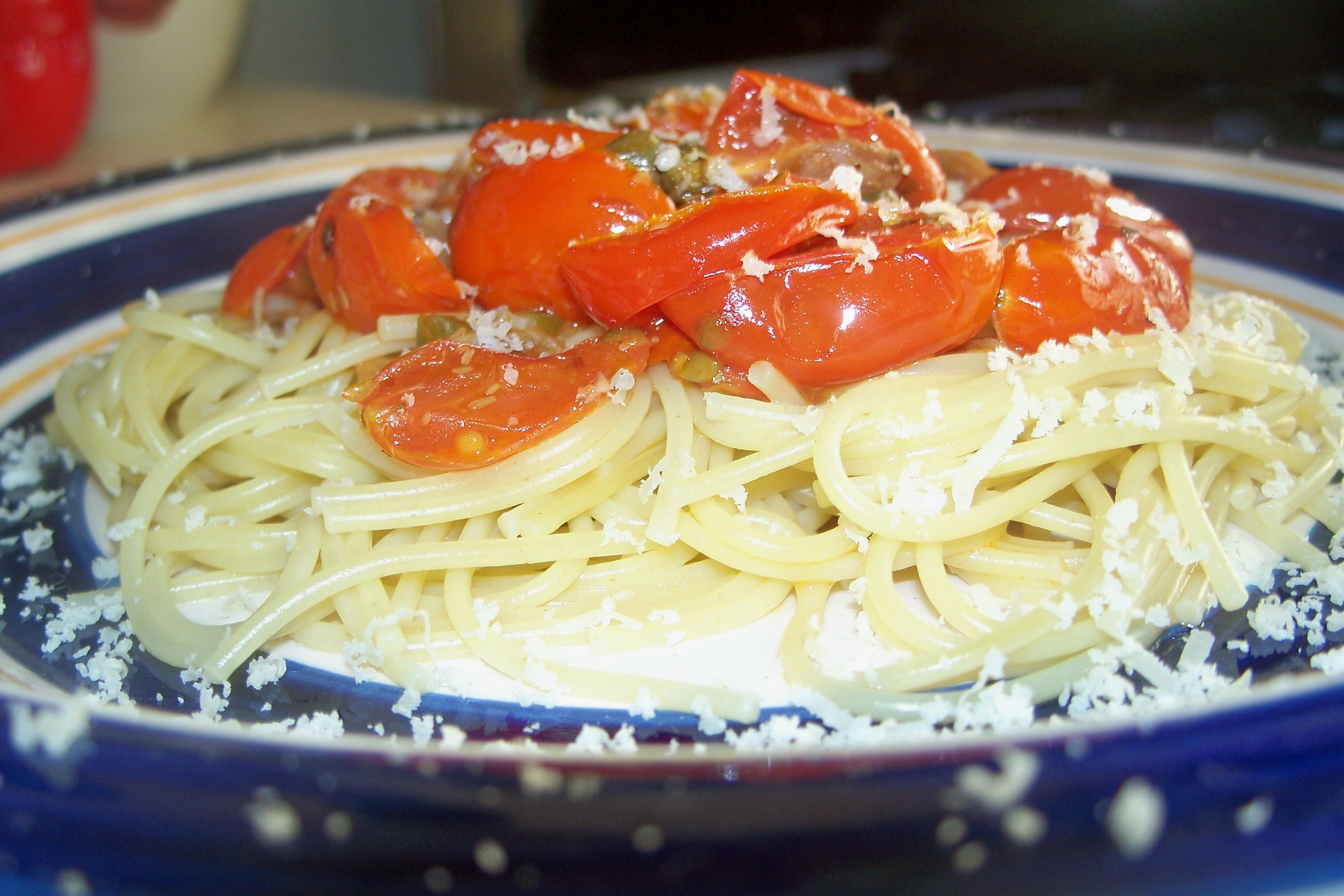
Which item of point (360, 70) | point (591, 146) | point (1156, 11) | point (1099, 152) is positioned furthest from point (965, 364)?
point (360, 70)

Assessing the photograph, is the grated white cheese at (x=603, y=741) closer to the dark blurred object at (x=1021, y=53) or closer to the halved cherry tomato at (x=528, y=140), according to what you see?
the halved cherry tomato at (x=528, y=140)

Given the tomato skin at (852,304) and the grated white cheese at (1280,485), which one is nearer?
the tomato skin at (852,304)

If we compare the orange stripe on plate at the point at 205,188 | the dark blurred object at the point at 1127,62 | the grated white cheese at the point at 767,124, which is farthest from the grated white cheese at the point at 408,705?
the dark blurred object at the point at 1127,62

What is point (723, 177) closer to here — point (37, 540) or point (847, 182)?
point (847, 182)

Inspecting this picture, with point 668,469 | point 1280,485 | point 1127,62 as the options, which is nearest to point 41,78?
point 668,469

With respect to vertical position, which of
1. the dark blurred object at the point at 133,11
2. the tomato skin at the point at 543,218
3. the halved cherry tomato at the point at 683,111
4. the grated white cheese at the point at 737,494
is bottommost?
the grated white cheese at the point at 737,494

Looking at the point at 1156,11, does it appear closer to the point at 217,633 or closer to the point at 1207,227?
the point at 1207,227

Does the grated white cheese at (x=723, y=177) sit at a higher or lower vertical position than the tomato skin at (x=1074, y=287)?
higher

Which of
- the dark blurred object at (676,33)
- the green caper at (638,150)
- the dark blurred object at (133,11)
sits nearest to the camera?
the green caper at (638,150)
